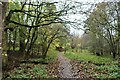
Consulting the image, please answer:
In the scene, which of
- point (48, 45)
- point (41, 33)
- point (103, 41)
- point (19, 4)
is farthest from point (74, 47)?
point (19, 4)

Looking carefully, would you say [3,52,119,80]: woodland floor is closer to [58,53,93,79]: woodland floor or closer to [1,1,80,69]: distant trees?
[58,53,93,79]: woodland floor

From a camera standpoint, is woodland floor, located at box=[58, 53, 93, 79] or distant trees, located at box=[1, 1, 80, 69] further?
woodland floor, located at box=[58, 53, 93, 79]

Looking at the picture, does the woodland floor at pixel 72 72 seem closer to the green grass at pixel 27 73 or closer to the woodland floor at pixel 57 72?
the woodland floor at pixel 57 72

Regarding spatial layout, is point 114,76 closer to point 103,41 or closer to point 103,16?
point 103,16

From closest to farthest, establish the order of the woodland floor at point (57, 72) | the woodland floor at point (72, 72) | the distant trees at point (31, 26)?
1. the distant trees at point (31, 26)
2. the woodland floor at point (57, 72)
3. the woodland floor at point (72, 72)

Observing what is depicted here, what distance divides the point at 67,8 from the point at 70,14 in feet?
0.88

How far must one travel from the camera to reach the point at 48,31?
21969 millimetres

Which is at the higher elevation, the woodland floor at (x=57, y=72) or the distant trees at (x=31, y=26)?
the distant trees at (x=31, y=26)

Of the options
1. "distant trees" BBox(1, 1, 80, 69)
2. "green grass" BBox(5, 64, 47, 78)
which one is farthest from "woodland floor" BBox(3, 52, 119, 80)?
"distant trees" BBox(1, 1, 80, 69)

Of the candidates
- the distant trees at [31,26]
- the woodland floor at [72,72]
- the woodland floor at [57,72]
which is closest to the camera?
the distant trees at [31,26]

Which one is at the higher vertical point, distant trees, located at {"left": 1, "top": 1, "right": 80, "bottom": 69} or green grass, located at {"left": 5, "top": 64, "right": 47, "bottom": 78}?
distant trees, located at {"left": 1, "top": 1, "right": 80, "bottom": 69}

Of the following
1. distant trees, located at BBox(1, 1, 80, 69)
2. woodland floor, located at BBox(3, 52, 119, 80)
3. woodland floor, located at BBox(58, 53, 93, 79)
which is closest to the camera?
distant trees, located at BBox(1, 1, 80, 69)

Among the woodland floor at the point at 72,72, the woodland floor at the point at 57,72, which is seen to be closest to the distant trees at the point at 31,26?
the woodland floor at the point at 57,72

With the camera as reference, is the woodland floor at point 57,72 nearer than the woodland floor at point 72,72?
Yes
